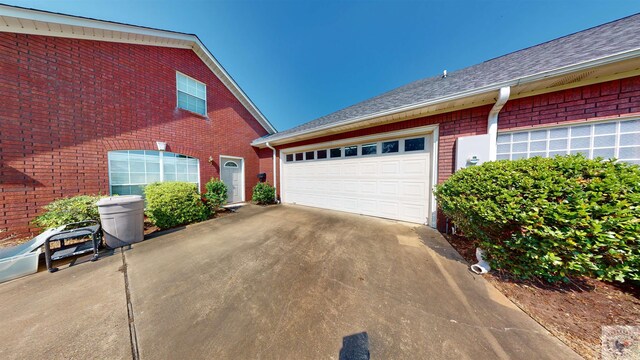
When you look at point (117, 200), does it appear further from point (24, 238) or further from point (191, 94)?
point (191, 94)

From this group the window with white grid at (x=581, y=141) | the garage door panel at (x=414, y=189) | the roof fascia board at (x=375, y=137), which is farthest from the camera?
the garage door panel at (x=414, y=189)

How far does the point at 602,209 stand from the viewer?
74.3 inches

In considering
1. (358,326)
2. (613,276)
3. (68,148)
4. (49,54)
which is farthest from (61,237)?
(613,276)

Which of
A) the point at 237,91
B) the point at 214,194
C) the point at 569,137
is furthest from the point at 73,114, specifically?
the point at 569,137

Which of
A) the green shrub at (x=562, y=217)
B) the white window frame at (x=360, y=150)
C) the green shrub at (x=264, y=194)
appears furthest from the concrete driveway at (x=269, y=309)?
the green shrub at (x=264, y=194)

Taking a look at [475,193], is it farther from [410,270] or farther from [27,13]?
[27,13]

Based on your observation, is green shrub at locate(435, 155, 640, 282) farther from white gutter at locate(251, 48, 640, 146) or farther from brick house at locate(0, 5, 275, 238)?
brick house at locate(0, 5, 275, 238)

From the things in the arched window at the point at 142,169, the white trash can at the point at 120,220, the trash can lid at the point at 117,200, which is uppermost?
the arched window at the point at 142,169

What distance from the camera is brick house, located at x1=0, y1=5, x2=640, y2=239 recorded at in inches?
123

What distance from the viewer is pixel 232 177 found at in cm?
826

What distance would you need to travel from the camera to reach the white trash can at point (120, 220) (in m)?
3.55

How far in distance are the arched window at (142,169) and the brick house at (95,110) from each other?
0.08ft

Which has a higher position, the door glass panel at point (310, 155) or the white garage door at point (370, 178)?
the door glass panel at point (310, 155)

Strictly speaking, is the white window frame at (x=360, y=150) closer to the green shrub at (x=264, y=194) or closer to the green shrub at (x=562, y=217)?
the green shrub at (x=264, y=194)
